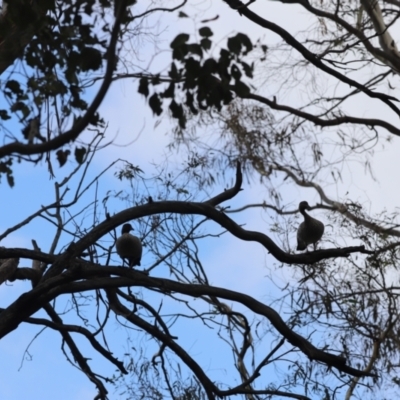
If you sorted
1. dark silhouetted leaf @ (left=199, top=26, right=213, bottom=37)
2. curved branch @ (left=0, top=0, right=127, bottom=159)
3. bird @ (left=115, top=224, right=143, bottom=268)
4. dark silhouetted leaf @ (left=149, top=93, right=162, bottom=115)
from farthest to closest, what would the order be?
bird @ (left=115, top=224, right=143, bottom=268) < dark silhouetted leaf @ (left=149, top=93, right=162, bottom=115) < dark silhouetted leaf @ (left=199, top=26, right=213, bottom=37) < curved branch @ (left=0, top=0, right=127, bottom=159)

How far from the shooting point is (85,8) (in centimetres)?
362

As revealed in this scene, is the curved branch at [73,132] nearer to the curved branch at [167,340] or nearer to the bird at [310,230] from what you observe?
the curved branch at [167,340]

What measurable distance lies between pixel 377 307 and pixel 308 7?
2.92m

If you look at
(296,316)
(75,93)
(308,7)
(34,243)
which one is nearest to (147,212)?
(75,93)

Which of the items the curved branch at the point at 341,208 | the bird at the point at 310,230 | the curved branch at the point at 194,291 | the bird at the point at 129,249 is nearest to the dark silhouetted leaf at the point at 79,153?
the curved branch at the point at 194,291

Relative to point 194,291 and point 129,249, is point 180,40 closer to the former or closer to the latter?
point 194,291

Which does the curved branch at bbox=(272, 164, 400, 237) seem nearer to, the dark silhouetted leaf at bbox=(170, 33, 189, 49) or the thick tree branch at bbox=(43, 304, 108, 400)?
the thick tree branch at bbox=(43, 304, 108, 400)

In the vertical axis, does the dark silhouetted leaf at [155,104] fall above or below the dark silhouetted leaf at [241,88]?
below

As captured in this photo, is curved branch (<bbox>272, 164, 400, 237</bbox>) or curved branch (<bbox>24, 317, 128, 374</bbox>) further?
curved branch (<bbox>272, 164, 400, 237</bbox>)

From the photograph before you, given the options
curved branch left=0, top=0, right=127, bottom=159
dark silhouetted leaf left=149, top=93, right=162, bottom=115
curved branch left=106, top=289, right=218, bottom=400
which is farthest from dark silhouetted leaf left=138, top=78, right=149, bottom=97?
curved branch left=106, top=289, right=218, bottom=400

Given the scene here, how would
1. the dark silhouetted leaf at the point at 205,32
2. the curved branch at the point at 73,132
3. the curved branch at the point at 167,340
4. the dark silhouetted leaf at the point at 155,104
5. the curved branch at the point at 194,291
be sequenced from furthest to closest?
the curved branch at the point at 167,340, the curved branch at the point at 194,291, the dark silhouetted leaf at the point at 155,104, the dark silhouetted leaf at the point at 205,32, the curved branch at the point at 73,132

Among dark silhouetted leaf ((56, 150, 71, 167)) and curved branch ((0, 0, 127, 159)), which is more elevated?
dark silhouetted leaf ((56, 150, 71, 167))

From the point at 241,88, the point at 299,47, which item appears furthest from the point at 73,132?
the point at 299,47

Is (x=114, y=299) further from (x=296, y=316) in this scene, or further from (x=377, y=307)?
(x=377, y=307)
